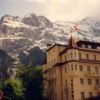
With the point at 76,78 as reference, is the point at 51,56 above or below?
above

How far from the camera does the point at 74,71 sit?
8350 centimetres

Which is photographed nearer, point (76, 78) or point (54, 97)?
point (76, 78)

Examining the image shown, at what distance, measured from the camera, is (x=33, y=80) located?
90062 mm

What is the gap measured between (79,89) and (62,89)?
26.0ft

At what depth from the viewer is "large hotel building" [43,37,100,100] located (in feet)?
275

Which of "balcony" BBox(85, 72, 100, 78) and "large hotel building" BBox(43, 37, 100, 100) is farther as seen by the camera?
"balcony" BBox(85, 72, 100, 78)

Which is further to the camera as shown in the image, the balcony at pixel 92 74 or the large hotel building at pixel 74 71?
the balcony at pixel 92 74

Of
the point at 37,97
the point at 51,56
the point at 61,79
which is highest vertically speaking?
the point at 51,56

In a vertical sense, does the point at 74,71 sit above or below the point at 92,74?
above

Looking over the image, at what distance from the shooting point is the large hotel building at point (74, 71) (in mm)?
83875

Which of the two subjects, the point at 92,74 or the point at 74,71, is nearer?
the point at 74,71

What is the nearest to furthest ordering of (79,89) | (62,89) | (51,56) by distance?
(79,89)
(62,89)
(51,56)

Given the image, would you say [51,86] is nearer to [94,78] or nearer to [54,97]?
[54,97]

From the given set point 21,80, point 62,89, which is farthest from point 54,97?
point 21,80
